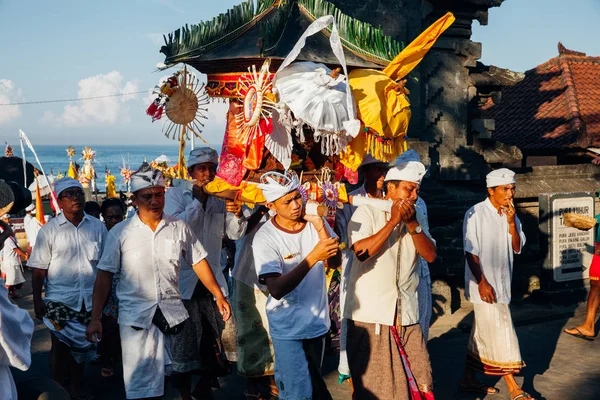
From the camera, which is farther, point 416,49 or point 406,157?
point 416,49

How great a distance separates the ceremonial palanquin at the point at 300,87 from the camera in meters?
5.74

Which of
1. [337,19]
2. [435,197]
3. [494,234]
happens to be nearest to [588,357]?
[494,234]

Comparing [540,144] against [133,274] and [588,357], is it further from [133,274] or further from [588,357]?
[133,274]

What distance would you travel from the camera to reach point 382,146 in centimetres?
608

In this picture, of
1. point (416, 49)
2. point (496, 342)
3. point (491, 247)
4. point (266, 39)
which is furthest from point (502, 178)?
point (266, 39)

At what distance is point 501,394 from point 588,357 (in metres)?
1.82

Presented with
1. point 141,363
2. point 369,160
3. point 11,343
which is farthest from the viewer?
point 369,160

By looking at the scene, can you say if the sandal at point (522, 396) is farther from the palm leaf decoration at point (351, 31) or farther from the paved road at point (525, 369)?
the palm leaf decoration at point (351, 31)

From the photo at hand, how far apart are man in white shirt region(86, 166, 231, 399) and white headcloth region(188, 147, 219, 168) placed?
3.11 ft

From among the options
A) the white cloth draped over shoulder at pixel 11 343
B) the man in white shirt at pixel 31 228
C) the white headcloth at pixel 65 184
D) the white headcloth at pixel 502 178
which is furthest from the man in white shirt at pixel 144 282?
the man in white shirt at pixel 31 228

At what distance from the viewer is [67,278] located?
7.46m

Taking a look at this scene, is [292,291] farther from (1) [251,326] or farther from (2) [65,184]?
(2) [65,184]

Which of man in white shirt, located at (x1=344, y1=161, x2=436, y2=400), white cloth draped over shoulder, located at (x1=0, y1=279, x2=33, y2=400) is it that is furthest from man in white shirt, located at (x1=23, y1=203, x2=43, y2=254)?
white cloth draped over shoulder, located at (x1=0, y1=279, x2=33, y2=400)

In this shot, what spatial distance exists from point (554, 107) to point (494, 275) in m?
13.4
